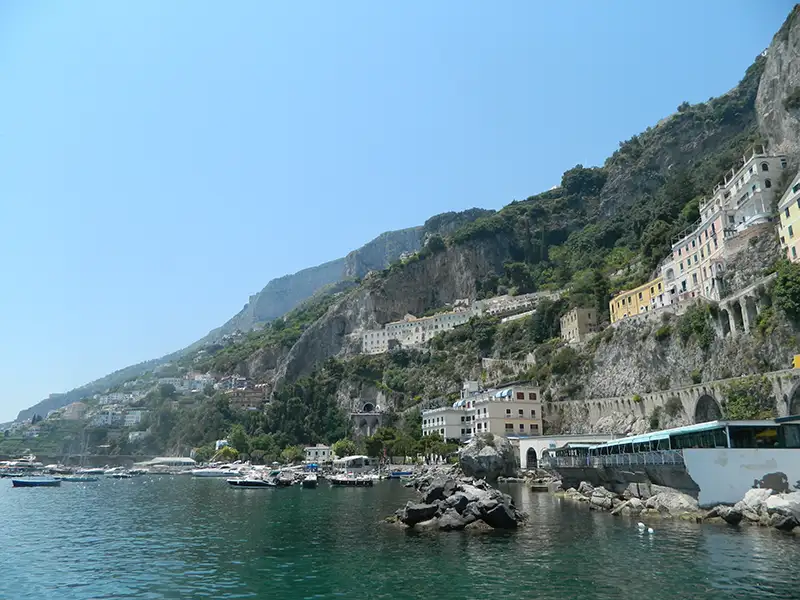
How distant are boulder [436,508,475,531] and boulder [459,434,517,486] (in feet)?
99.4

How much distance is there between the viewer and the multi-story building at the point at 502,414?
71.9m

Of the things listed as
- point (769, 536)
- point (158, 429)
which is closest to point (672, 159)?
point (769, 536)

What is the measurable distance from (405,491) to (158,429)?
4302 inches

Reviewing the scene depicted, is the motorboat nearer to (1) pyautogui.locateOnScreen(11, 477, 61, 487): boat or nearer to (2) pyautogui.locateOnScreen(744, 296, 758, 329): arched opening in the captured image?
(1) pyautogui.locateOnScreen(11, 477, 61, 487): boat

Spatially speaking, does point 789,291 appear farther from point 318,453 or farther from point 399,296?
point 399,296

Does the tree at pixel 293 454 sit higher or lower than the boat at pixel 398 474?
higher

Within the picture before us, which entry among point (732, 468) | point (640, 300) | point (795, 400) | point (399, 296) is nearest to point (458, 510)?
point (732, 468)

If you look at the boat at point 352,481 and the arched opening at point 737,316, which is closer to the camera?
the arched opening at point 737,316

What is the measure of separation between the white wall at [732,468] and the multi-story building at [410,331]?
298 ft

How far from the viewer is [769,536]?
22.6m

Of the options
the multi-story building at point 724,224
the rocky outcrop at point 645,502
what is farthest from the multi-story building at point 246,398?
the rocky outcrop at point 645,502

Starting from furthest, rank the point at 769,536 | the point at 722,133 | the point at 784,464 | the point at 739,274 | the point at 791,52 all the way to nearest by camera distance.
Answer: the point at 722,133 < the point at 791,52 < the point at 739,274 < the point at 784,464 < the point at 769,536

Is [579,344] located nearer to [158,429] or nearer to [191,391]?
[158,429]

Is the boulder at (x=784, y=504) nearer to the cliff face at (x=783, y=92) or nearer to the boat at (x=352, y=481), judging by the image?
the cliff face at (x=783, y=92)
